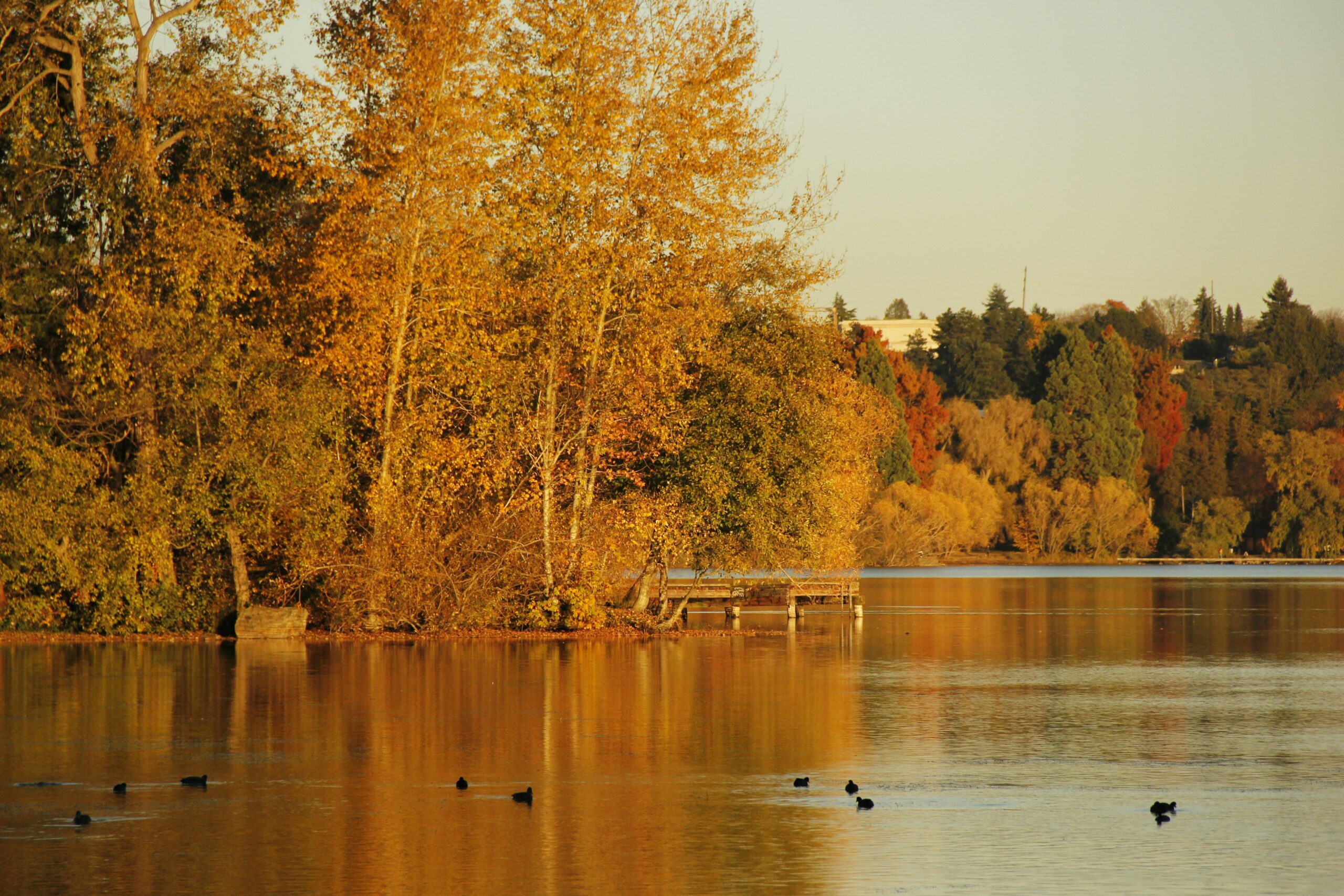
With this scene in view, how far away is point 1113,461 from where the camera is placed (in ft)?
323

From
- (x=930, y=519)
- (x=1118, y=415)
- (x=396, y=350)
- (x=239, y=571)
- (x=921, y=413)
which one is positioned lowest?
(x=239, y=571)

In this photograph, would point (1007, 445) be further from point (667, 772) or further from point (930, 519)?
point (667, 772)

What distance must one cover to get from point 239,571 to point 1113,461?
7528 centimetres

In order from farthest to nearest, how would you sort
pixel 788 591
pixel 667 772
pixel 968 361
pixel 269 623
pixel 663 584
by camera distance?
pixel 968 361 < pixel 788 591 < pixel 663 584 < pixel 269 623 < pixel 667 772

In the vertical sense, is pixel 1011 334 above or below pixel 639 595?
above

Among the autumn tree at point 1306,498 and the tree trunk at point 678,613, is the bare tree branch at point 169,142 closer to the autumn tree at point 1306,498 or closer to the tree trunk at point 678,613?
the tree trunk at point 678,613

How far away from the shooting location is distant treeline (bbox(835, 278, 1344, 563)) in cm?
9306

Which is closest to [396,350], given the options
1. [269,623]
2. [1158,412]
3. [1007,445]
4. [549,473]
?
[549,473]

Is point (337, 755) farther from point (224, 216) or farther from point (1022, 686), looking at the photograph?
point (224, 216)

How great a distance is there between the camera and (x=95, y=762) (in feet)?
49.1

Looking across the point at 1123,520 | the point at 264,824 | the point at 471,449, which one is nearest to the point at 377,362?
the point at 471,449

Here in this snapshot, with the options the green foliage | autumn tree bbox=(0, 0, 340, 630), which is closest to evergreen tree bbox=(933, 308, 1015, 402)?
the green foliage

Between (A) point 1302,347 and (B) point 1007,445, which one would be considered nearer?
(B) point 1007,445

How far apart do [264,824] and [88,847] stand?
55.8 inches
